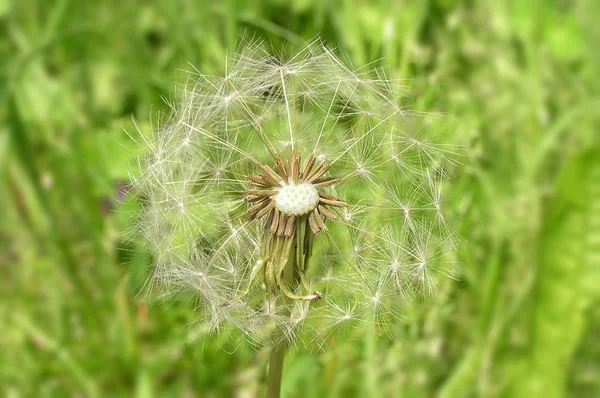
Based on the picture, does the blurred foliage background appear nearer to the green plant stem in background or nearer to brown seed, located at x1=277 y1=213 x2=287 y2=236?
the green plant stem in background

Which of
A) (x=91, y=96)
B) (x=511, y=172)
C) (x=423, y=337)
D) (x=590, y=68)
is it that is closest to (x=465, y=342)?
(x=423, y=337)

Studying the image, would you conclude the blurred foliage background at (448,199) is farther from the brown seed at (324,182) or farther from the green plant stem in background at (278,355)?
the brown seed at (324,182)

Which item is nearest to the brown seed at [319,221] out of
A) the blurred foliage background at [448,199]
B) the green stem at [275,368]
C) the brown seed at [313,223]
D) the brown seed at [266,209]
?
the brown seed at [313,223]

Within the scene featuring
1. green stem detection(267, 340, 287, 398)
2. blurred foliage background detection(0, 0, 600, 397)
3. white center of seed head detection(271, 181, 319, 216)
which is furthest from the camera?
blurred foliage background detection(0, 0, 600, 397)

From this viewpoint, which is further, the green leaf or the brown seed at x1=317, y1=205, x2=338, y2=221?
the green leaf

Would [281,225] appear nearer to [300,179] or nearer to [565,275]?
[300,179]

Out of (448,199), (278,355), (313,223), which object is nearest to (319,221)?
(313,223)

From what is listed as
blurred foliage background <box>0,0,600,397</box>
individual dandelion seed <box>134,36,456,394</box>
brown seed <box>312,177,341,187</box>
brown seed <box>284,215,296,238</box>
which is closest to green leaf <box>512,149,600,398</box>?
blurred foliage background <box>0,0,600,397</box>

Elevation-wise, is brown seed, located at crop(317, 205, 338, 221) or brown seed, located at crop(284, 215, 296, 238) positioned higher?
brown seed, located at crop(317, 205, 338, 221)
